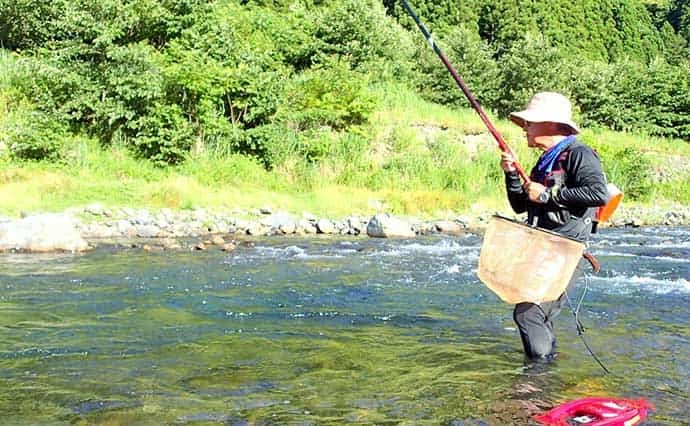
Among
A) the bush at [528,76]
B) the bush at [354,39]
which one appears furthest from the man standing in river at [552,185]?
the bush at [528,76]

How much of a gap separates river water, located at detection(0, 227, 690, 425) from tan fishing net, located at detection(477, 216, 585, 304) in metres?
0.55

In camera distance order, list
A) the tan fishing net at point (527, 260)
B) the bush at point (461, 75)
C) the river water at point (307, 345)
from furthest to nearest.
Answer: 1. the bush at point (461, 75)
2. the tan fishing net at point (527, 260)
3. the river water at point (307, 345)

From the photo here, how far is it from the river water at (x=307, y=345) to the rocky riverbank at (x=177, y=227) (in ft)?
4.37

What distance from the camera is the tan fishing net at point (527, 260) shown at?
4156 mm

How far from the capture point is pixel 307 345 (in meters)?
5.25

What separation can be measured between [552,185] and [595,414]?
4.74 feet

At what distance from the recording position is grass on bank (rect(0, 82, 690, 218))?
15008 mm

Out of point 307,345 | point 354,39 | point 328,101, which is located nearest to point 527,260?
point 307,345

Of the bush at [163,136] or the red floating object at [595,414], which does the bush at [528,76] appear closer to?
the bush at [163,136]

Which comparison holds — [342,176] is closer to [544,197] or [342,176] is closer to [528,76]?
[544,197]

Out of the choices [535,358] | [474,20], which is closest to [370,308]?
[535,358]

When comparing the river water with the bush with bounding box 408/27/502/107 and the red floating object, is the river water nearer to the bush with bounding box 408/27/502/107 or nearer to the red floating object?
the red floating object

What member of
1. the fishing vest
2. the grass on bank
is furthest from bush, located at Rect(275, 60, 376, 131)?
the fishing vest

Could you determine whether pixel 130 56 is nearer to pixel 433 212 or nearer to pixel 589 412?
pixel 433 212
